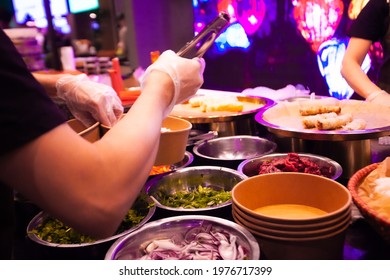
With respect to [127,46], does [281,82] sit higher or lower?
lower

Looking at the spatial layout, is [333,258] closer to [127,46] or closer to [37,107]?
[37,107]

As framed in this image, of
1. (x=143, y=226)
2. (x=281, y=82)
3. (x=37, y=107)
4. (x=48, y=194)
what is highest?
(x=37, y=107)

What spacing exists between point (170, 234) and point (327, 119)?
111 cm

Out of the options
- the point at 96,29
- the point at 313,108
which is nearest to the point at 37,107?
the point at 313,108

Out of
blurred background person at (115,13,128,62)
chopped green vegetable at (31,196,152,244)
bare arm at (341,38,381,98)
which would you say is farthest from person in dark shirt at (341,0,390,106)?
blurred background person at (115,13,128,62)

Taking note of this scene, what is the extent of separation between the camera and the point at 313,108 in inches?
85.4

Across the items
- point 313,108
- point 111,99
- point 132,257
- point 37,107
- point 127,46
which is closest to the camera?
point 37,107

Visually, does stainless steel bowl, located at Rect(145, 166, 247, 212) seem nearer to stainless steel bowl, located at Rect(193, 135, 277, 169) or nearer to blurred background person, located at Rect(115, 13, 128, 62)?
stainless steel bowl, located at Rect(193, 135, 277, 169)

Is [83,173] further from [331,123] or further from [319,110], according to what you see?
[319,110]

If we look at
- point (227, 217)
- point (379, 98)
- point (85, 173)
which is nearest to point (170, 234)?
point (227, 217)

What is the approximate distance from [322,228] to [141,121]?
537 mm

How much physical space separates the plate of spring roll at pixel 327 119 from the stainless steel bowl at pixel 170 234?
0.80 m

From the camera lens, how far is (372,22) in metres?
2.66

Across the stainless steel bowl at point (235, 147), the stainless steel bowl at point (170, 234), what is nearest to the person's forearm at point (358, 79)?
the stainless steel bowl at point (235, 147)
